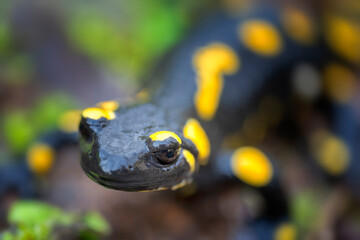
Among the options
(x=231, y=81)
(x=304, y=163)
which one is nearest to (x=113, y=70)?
(x=231, y=81)

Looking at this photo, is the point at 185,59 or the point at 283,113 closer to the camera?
the point at 185,59

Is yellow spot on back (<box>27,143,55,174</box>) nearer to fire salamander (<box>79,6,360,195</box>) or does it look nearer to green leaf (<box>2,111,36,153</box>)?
green leaf (<box>2,111,36,153</box>)

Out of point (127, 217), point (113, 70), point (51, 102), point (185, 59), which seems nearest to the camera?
point (127, 217)

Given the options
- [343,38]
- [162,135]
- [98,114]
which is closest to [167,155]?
[162,135]

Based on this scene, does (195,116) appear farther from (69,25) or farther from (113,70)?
(69,25)

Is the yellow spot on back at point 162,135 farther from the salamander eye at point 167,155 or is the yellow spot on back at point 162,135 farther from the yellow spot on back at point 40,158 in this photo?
the yellow spot on back at point 40,158

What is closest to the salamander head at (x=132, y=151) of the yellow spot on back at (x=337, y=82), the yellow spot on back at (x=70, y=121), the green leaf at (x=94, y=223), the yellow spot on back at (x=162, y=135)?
the yellow spot on back at (x=162, y=135)

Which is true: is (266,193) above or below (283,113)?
below
